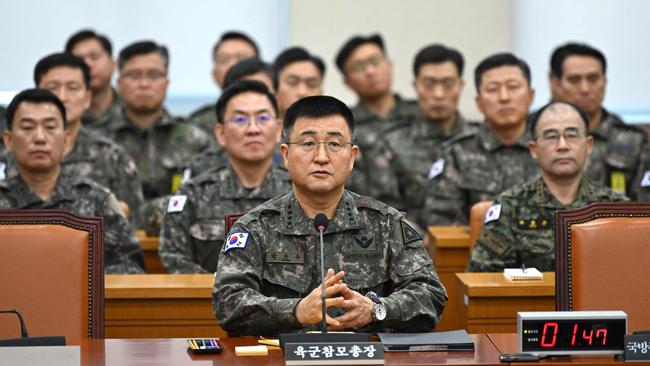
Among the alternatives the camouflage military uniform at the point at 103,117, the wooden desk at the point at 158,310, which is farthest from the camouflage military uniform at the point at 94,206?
the camouflage military uniform at the point at 103,117

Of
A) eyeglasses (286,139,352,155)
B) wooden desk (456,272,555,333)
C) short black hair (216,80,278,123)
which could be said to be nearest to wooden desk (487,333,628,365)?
eyeglasses (286,139,352,155)

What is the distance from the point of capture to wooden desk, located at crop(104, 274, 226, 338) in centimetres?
423

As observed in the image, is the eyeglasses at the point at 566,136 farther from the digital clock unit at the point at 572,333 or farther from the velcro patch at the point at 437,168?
the digital clock unit at the point at 572,333

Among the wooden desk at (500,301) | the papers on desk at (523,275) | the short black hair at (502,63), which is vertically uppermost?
the short black hair at (502,63)

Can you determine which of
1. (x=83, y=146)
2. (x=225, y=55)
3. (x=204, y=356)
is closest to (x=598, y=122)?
(x=225, y=55)

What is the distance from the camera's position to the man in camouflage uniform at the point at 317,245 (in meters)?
3.53

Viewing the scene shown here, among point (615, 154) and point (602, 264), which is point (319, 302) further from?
point (615, 154)

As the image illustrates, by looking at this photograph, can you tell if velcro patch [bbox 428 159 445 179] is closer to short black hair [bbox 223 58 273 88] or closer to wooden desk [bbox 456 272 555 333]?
short black hair [bbox 223 58 273 88]

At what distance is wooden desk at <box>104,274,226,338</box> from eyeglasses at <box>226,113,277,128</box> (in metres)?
1.08

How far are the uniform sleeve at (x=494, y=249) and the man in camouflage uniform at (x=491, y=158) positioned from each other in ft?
4.15

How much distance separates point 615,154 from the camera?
6.30 m

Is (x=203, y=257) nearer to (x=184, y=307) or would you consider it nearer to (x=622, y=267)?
(x=184, y=307)

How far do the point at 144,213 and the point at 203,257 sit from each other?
2.78 ft

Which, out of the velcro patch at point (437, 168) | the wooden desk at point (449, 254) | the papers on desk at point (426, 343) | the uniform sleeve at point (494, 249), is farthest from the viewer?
the velcro patch at point (437, 168)
